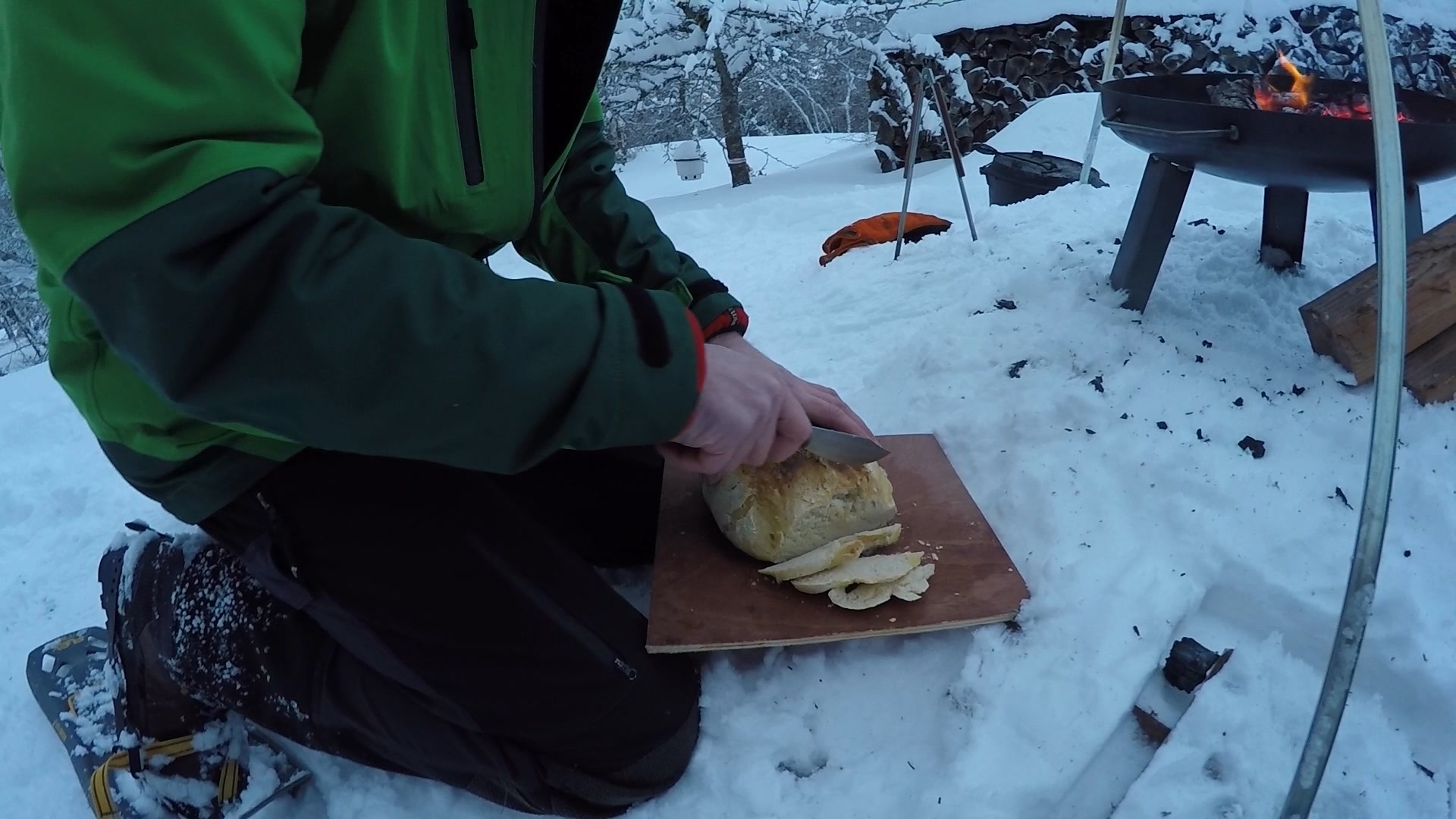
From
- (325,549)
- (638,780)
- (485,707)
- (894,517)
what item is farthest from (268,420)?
(894,517)

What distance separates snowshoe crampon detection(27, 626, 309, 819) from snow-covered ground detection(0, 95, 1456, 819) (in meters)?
0.08

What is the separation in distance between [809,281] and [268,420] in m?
2.62

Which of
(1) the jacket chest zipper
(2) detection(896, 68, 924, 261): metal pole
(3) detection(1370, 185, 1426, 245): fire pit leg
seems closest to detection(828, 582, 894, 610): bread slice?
(1) the jacket chest zipper

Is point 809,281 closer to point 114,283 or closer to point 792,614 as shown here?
point 792,614

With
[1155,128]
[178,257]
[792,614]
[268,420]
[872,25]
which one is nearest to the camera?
[178,257]

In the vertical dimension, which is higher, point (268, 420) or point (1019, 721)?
point (268, 420)

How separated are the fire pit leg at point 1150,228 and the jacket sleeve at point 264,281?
1.61 meters

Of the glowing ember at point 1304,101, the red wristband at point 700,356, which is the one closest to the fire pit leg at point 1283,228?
the glowing ember at point 1304,101

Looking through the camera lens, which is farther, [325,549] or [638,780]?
[638,780]

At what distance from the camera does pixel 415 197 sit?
1.13m

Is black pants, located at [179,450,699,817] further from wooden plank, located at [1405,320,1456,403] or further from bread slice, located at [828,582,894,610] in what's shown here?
wooden plank, located at [1405,320,1456,403]

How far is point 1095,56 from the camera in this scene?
6.83 metres

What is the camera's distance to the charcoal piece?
7.18ft

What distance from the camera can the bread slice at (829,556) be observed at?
4.69ft
